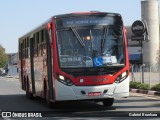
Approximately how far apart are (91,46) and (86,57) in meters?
0.39

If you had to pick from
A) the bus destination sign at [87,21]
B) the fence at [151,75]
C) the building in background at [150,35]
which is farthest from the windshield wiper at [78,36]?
the building in background at [150,35]

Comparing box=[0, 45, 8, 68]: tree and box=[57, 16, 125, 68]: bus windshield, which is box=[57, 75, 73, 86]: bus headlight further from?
box=[0, 45, 8, 68]: tree

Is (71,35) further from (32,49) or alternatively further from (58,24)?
(32,49)

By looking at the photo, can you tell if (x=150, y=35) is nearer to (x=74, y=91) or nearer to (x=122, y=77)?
(x=122, y=77)

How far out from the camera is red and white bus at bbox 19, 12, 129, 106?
46.5 ft

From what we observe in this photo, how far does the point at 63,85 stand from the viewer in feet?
46.3

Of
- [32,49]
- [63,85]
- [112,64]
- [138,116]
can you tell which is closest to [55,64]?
[63,85]

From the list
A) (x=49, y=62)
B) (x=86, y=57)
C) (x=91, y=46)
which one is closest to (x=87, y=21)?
(x=91, y=46)

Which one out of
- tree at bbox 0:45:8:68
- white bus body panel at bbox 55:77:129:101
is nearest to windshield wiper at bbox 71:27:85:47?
white bus body panel at bbox 55:77:129:101

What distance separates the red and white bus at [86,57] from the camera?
14.2 m

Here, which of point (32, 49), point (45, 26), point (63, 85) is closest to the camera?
point (63, 85)

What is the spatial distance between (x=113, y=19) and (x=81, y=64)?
1913 mm

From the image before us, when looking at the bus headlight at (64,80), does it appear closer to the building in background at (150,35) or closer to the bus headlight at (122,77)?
the bus headlight at (122,77)

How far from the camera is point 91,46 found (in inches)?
570
